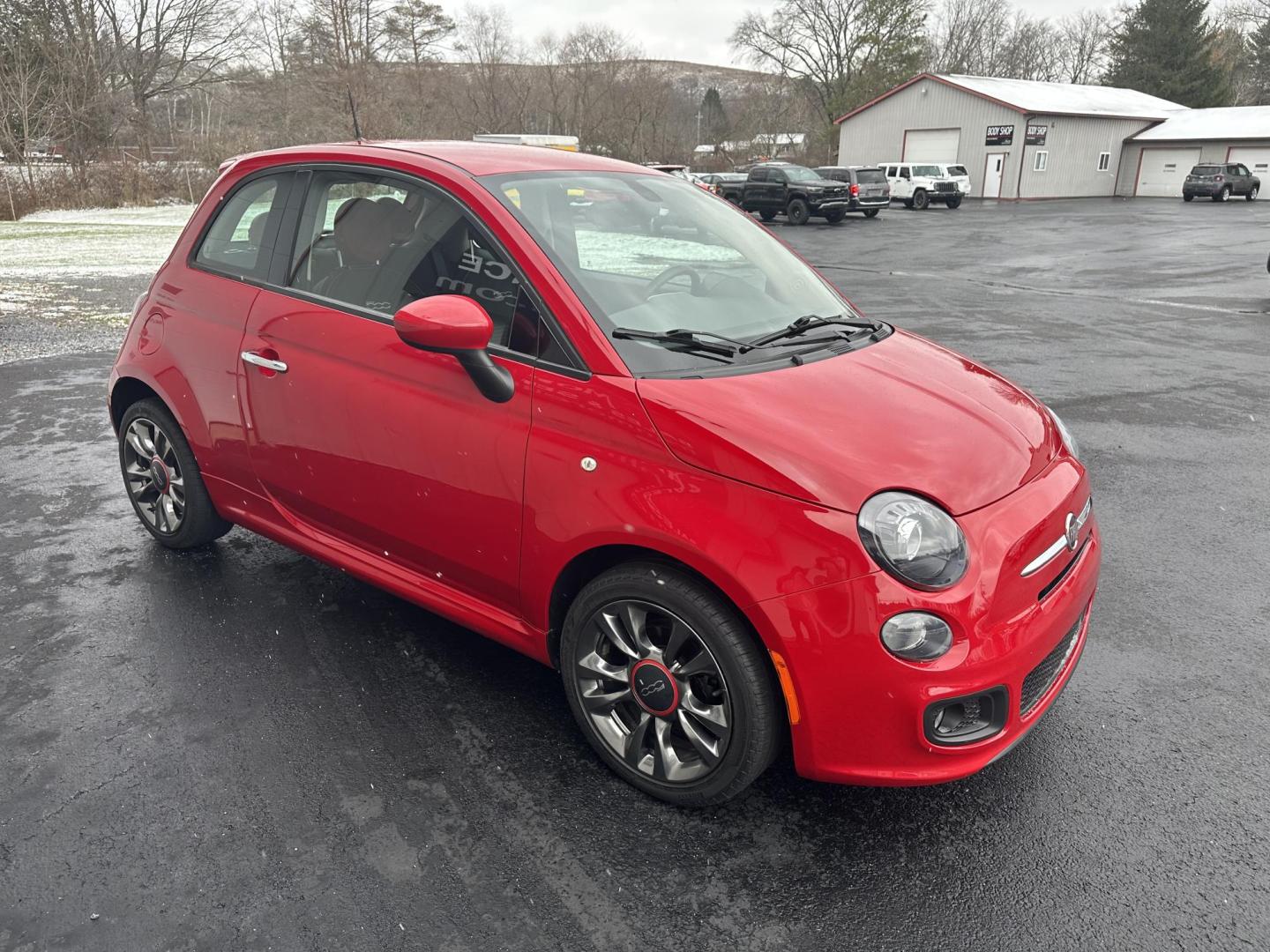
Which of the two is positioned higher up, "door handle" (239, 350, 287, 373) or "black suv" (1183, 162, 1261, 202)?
"black suv" (1183, 162, 1261, 202)

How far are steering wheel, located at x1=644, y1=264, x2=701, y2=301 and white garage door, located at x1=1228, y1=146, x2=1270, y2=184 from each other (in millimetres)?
53008

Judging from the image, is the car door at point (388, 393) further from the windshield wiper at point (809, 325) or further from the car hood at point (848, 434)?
the windshield wiper at point (809, 325)

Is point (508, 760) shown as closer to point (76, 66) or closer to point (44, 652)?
point (44, 652)

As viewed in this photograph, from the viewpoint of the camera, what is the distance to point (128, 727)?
3105 mm

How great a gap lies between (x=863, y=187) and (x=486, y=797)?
107ft

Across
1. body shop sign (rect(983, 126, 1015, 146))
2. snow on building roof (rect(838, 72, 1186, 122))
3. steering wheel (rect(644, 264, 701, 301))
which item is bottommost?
steering wheel (rect(644, 264, 701, 301))

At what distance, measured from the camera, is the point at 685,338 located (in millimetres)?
2820

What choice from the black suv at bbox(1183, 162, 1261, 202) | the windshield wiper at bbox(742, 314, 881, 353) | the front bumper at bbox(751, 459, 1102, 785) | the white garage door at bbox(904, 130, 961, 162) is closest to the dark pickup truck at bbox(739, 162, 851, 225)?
the white garage door at bbox(904, 130, 961, 162)

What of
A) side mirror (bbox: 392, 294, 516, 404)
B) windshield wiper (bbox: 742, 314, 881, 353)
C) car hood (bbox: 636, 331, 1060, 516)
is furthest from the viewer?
windshield wiper (bbox: 742, 314, 881, 353)

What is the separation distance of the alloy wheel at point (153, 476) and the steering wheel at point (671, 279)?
2392 millimetres

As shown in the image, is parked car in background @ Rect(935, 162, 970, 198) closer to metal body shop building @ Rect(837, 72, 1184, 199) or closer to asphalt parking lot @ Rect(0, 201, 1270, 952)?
metal body shop building @ Rect(837, 72, 1184, 199)

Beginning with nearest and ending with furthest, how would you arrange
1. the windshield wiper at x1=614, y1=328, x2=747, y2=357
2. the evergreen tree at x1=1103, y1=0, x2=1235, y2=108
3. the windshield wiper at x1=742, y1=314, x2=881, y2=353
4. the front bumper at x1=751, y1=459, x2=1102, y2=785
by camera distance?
the front bumper at x1=751, y1=459, x2=1102, y2=785 → the windshield wiper at x1=614, y1=328, x2=747, y2=357 → the windshield wiper at x1=742, y1=314, x2=881, y2=353 → the evergreen tree at x1=1103, y1=0, x2=1235, y2=108

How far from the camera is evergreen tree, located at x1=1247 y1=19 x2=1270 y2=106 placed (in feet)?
211

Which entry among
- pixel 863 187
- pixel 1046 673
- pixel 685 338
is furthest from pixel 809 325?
pixel 863 187
